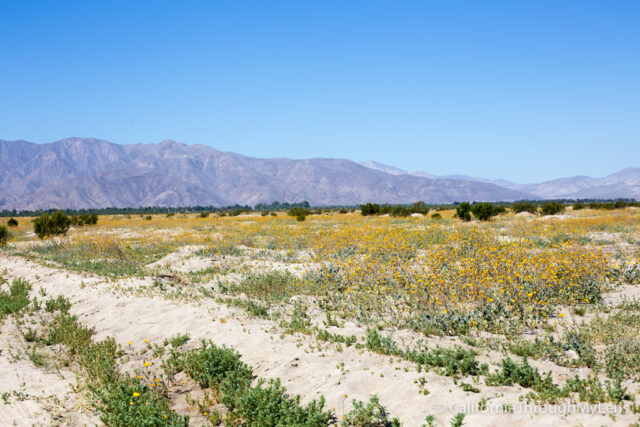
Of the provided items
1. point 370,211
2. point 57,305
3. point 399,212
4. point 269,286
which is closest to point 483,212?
point 399,212

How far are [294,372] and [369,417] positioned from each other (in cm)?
162

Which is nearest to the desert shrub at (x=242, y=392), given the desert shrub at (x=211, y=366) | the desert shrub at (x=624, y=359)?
the desert shrub at (x=211, y=366)

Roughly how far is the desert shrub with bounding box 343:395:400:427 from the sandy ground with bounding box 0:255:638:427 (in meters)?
0.18

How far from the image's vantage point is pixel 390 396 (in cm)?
514

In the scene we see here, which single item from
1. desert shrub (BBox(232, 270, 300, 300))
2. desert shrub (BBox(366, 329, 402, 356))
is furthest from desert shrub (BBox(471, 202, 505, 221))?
desert shrub (BBox(366, 329, 402, 356))

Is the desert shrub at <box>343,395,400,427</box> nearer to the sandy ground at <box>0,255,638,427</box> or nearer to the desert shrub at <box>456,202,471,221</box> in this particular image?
the sandy ground at <box>0,255,638,427</box>

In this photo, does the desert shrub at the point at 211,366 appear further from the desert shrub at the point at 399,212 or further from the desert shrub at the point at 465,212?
the desert shrub at the point at 399,212

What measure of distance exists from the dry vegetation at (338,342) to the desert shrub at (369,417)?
0.02 metres

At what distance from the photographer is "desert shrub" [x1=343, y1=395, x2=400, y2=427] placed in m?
4.56

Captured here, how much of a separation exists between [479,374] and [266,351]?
10.6 ft

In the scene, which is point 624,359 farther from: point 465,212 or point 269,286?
point 465,212

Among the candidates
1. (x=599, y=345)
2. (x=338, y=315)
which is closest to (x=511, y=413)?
(x=599, y=345)

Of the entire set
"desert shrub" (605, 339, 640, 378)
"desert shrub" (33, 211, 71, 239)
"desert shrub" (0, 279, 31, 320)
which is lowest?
"desert shrub" (0, 279, 31, 320)

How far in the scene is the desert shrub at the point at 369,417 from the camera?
4559 millimetres
